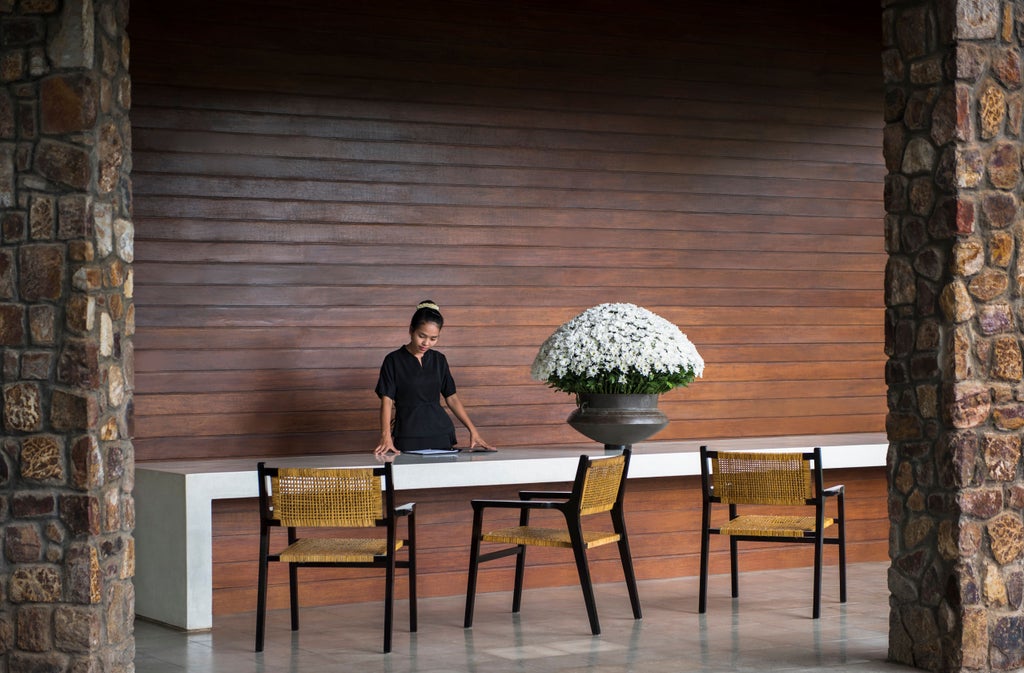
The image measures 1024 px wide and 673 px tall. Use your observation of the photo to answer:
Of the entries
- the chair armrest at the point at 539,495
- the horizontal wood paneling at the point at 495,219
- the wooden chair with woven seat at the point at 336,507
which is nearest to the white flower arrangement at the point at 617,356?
the chair armrest at the point at 539,495

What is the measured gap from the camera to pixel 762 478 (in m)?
6.63

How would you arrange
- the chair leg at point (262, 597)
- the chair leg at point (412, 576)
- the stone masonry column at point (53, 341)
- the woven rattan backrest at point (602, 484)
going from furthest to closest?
the woven rattan backrest at point (602, 484) < the chair leg at point (412, 576) < the chair leg at point (262, 597) < the stone masonry column at point (53, 341)

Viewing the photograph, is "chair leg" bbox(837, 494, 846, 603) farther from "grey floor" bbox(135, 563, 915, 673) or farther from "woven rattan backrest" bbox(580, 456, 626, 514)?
"woven rattan backrest" bbox(580, 456, 626, 514)

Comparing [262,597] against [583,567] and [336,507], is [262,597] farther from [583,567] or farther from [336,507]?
[583,567]

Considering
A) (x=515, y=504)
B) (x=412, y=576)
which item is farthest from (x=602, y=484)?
(x=412, y=576)

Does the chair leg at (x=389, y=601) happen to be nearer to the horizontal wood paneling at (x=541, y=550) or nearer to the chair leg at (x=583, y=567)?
the chair leg at (x=583, y=567)

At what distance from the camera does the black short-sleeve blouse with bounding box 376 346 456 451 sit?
7.28m

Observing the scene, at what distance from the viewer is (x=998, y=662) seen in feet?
17.4

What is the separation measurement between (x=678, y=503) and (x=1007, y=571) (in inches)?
114

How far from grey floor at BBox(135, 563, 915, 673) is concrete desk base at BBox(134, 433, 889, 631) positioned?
6.8 inches

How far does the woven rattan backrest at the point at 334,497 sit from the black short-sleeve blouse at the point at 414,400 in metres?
1.39

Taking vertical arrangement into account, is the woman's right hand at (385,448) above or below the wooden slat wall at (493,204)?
below

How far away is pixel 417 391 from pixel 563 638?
66.9 inches

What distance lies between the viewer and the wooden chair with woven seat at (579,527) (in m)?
6.18
